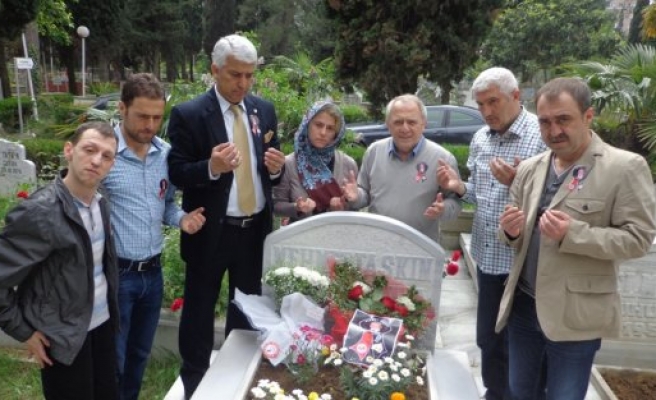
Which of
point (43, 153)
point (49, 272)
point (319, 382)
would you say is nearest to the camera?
point (49, 272)

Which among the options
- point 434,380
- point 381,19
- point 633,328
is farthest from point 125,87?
point 381,19

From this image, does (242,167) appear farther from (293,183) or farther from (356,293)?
(356,293)

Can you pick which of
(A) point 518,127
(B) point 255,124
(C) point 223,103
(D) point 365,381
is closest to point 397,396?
(D) point 365,381

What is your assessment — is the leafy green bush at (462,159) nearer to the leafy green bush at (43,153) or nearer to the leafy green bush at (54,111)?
the leafy green bush at (43,153)

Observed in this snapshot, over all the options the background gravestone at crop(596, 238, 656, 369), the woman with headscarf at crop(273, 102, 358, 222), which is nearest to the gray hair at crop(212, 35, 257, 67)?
the woman with headscarf at crop(273, 102, 358, 222)

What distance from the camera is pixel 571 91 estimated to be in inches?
77.5

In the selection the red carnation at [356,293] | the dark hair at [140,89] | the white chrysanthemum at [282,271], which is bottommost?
the red carnation at [356,293]

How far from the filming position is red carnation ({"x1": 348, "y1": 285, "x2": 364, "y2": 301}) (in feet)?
8.77

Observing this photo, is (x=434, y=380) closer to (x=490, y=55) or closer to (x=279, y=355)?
(x=279, y=355)

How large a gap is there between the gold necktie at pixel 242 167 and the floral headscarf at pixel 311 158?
0.91 ft

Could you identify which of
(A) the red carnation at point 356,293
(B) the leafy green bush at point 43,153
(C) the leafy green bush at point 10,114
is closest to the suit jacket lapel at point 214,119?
(A) the red carnation at point 356,293

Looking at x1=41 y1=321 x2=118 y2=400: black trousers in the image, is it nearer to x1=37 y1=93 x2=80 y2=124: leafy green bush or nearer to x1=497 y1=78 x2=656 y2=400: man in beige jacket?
x1=497 y1=78 x2=656 y2=400: man in beige jacket

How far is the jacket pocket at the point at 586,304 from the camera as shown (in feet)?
6.59

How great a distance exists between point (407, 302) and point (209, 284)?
1007mm
